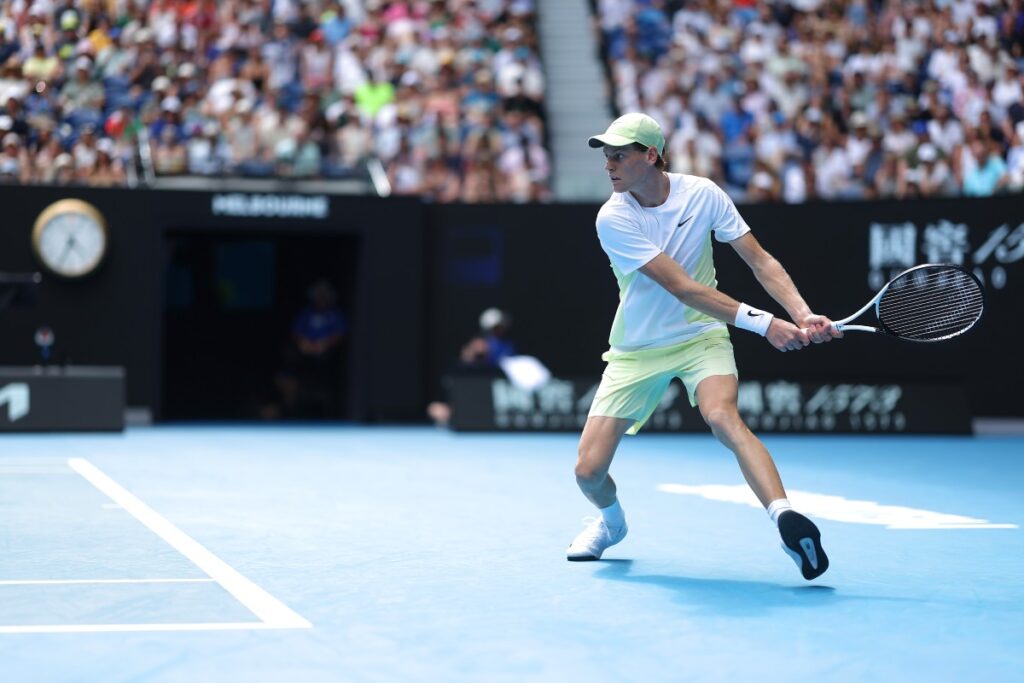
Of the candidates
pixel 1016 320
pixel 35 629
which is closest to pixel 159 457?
pixel 35 629

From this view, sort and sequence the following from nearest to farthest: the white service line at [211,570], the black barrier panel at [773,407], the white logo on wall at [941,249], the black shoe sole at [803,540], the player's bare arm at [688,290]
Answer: the white service line at [211,570], the black shoe sole at [803,540], the player's bare arm at [688,290], the black barrier panel at [773,407], the white logo on wall at [941,249]

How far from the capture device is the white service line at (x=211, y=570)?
5.60 metres

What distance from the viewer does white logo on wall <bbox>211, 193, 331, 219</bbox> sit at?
18297 millimetres

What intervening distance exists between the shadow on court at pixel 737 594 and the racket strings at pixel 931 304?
47.7 inches

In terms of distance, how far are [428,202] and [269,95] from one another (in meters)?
2.41

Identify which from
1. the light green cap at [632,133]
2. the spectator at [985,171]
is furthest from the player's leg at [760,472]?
the spectator at [985,171]

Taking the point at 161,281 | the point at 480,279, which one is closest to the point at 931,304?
the point at 480,279

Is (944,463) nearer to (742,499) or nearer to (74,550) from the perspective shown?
(742,499)

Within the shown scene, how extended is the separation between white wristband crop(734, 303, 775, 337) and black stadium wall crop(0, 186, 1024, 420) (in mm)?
11545

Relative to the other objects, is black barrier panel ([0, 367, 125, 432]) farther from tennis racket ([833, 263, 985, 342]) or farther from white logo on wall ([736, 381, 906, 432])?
tennis racket ([833, 263, 985, 342])

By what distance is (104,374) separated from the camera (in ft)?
54.7

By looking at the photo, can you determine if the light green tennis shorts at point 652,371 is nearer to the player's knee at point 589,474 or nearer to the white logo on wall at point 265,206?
the player's knee at point 589,474

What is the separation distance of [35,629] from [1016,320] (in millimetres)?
14928

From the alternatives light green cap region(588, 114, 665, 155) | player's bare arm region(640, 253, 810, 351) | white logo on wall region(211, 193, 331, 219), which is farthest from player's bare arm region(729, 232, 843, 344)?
white logo on wall region(211, 193, 331, 219)
